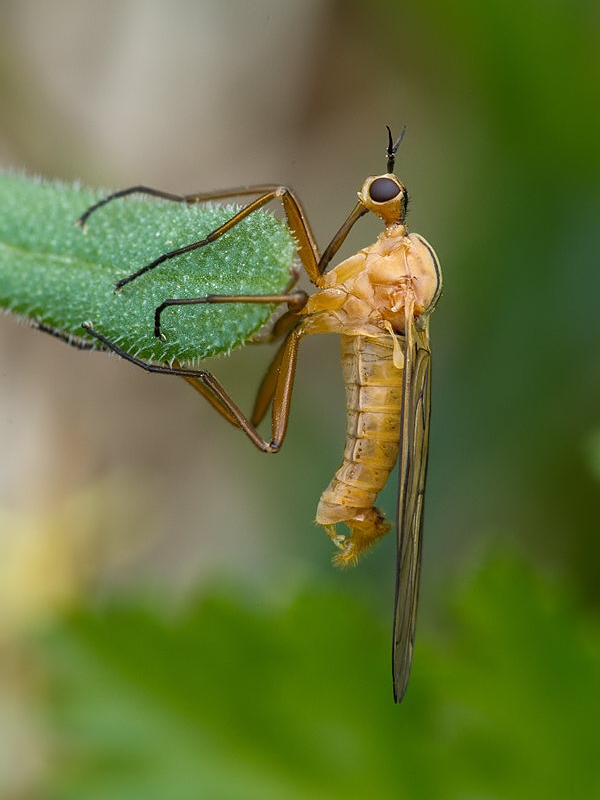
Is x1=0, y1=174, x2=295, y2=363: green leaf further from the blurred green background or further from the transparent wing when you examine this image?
the blurred green background

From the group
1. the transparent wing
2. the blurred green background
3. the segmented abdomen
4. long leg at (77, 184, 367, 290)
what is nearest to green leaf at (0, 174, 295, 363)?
long leg at (77, 184, 367, 290)

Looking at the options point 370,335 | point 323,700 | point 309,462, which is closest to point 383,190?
point 370,335

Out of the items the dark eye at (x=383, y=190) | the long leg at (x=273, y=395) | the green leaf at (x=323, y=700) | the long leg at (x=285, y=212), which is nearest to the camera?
the long leg at (x=285, y=212)

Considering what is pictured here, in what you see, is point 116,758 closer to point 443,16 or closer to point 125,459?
point 125,459

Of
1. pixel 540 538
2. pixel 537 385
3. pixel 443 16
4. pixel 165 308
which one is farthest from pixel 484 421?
pixel 165 308

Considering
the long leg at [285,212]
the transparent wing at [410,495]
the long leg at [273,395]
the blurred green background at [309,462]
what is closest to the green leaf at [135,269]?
the long leg at [285,212]

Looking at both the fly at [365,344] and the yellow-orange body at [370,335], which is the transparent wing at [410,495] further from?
the yellow-orange body at [370,335]
